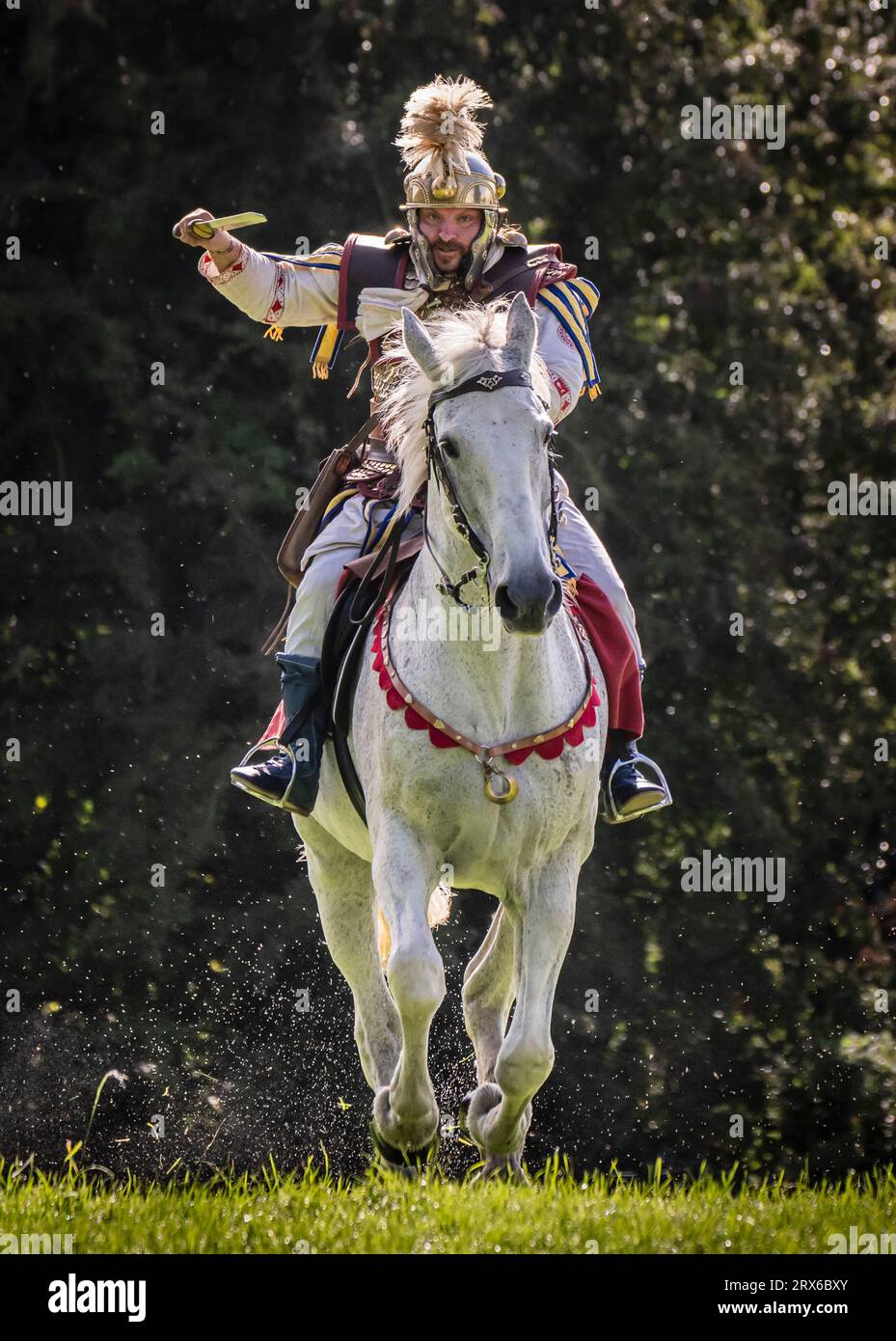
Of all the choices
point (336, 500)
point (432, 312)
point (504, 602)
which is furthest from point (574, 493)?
point (504, 602)

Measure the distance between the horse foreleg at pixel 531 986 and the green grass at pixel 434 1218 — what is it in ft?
0.90

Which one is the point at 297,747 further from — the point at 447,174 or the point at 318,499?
the point at 447,174

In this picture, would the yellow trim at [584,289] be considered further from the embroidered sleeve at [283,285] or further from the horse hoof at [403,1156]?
the horse hoof at [403,1156]

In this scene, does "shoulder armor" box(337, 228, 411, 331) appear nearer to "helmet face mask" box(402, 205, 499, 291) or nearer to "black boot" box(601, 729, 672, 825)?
"helmet face mask" box(402, 205, 499, 291)

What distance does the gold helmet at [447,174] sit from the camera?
23.9 ft

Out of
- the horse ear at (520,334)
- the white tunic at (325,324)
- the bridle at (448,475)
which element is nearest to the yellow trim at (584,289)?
the white tunic at (325,324)

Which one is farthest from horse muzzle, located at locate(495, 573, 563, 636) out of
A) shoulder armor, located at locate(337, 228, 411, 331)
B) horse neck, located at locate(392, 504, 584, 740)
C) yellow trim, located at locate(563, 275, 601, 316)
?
shoulder armor, located at locate(337, 228, 411, 331)

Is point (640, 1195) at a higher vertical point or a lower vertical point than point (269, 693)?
lower

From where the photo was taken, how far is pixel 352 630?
7.32m

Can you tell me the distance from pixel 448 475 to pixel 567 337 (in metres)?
1.27

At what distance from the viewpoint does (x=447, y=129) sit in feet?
24.2
